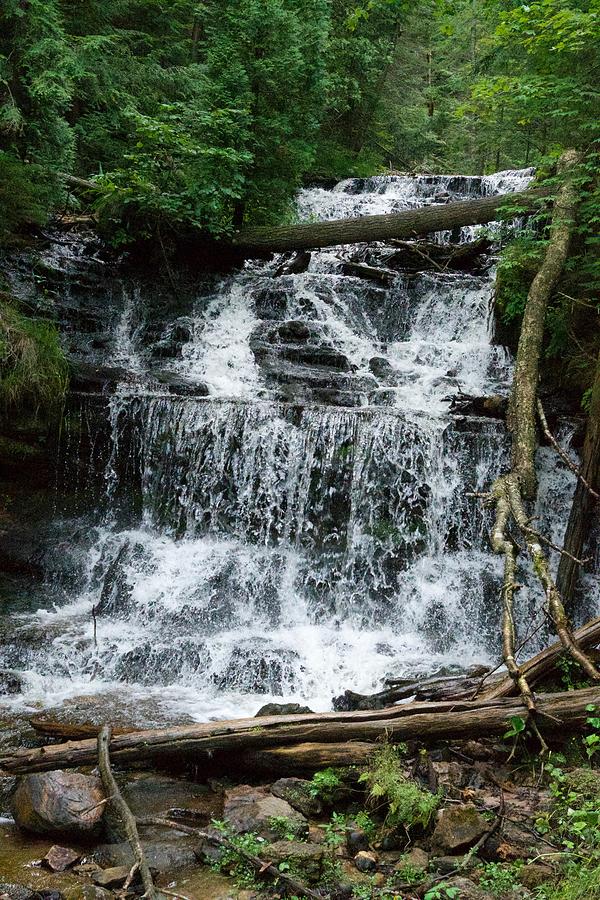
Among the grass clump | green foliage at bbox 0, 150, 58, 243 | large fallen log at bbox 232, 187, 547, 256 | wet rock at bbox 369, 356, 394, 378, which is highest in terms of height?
large fallen log at bbox 232, 187, 547, 256

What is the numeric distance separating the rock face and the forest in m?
0.02

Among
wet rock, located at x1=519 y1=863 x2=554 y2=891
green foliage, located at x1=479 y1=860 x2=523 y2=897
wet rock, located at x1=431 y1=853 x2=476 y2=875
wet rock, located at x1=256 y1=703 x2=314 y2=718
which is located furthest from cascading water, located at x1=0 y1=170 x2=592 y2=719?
wet rock, located at x1=519 y1=863 x2=554 y2=891

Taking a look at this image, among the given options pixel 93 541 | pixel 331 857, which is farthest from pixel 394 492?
pixel 331 857

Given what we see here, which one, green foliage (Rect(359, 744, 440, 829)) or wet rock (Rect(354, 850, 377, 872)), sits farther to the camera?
green foliage (Rect(359, 744, 440, 829))

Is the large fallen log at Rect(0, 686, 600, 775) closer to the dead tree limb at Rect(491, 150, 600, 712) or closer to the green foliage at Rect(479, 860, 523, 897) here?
the dead tree limb at Rect(491, 150, 600, 712)

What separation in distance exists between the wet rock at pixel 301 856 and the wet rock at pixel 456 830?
2.14 feet

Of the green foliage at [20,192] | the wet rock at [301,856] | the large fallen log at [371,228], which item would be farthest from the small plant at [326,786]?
the large fallen log at [371,228]

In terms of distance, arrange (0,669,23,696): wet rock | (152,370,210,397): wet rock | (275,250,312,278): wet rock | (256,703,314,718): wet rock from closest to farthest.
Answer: (256,703,314,718): wet rock → (0,669,23,696): wet rock → (152,370,210,397): wet rock → (275,250,312,278): wet rock

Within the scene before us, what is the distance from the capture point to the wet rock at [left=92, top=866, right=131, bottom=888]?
3.69 meters

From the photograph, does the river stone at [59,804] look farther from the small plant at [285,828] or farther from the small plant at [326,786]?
the small plant at [326,786]

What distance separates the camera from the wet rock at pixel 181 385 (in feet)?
32.7

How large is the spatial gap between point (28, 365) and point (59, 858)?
607 centimetres

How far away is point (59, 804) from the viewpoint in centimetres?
422

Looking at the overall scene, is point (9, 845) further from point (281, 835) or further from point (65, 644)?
point (65, 644)
